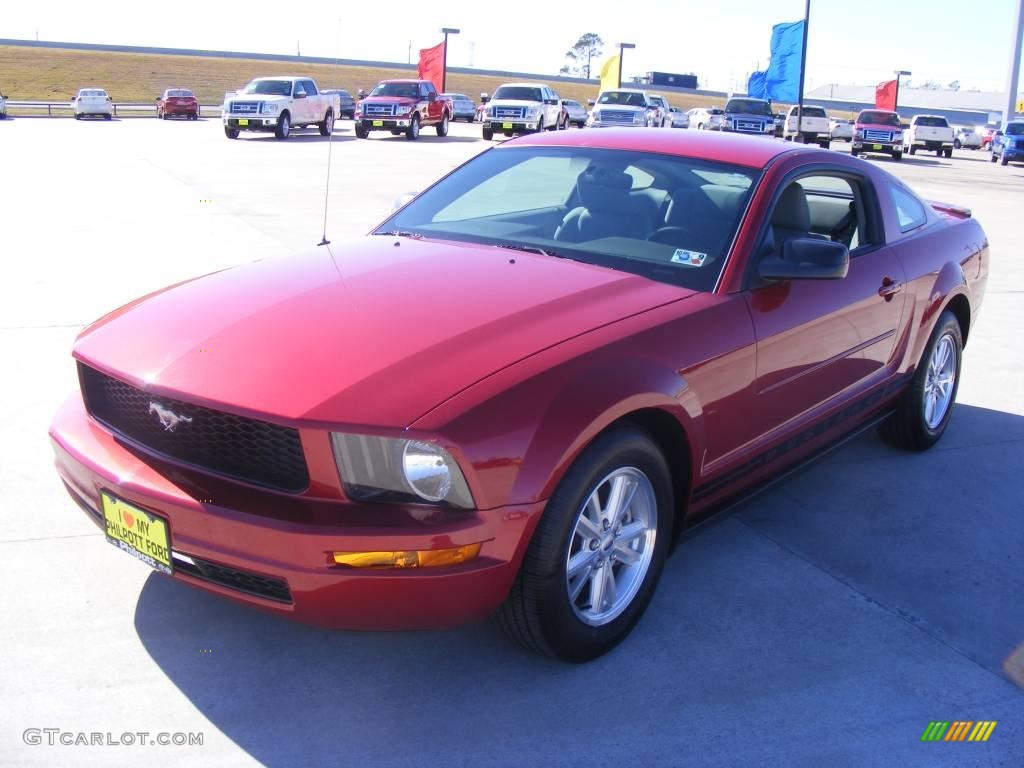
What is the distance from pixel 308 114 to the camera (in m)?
30.5

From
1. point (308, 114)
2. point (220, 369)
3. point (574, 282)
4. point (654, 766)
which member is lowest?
point (654, 766)

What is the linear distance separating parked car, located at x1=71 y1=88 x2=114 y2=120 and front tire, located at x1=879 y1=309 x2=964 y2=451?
4361 centimetres

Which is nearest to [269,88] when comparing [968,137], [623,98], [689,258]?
[623,98]

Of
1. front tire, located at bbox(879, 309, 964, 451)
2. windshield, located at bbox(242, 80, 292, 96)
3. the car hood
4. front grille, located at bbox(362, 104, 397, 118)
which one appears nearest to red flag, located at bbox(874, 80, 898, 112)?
front grille, located at bbox(362, 104, 397, 118)

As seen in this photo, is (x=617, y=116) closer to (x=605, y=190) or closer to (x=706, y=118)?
(x=706, y=118)

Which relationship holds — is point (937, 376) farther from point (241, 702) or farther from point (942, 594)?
point (241, 702)

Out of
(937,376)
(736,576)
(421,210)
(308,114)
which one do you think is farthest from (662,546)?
(308,114)

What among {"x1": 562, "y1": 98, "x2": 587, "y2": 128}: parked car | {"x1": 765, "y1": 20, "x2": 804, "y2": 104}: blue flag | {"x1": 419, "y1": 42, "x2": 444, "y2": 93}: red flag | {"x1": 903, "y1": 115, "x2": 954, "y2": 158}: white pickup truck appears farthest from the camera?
{"x1": 562, "y1": 98, "x2": 587, "y2": 128}: parked car

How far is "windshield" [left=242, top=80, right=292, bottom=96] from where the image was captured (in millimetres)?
28969

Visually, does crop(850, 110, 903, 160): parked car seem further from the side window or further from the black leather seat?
the black leather seat

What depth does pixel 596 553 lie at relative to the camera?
309 centimetres

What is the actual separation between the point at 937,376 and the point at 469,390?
137 inches

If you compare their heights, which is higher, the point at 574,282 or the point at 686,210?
the point at 686,210

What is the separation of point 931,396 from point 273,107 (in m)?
25.8
